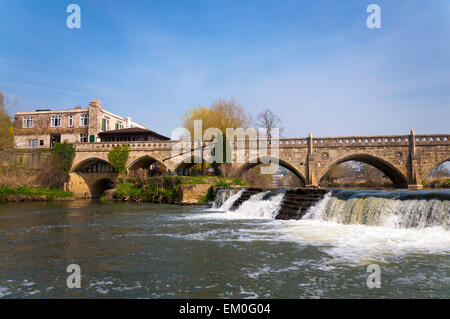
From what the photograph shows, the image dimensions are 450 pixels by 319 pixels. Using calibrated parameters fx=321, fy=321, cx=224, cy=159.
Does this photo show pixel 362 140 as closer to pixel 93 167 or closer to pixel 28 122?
pixel 93 167

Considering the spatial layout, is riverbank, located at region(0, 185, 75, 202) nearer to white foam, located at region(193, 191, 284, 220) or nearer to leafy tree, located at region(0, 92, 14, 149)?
leafy tree, located at region(0, 92, 14, 149)

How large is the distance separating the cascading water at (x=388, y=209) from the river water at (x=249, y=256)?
0.03 m

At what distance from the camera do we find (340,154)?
28.6 m

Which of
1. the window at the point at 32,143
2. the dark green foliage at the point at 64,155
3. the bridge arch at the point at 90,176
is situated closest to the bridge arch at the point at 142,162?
the bridge arch at the point at 90,176

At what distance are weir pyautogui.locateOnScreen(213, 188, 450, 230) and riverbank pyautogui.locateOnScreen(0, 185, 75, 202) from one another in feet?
65.4

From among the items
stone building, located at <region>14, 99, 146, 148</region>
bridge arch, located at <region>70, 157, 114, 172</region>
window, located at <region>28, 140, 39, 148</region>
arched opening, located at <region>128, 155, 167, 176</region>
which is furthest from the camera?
window, located at <region>28, 140, 39, 148</region>

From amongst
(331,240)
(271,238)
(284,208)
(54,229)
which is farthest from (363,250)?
(54,229)

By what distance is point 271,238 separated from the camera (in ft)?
27.1

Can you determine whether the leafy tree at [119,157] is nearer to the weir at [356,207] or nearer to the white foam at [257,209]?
the weir at [356,207]

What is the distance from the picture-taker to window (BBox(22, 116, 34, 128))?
136 ft

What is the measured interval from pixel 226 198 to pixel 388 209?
1051cm

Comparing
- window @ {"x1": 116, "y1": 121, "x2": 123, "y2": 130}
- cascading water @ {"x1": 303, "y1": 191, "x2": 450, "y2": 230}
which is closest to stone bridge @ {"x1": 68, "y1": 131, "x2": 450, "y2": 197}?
window @ {"x1": 116, "y1": 121, "x2": 123, "y2": 130}
